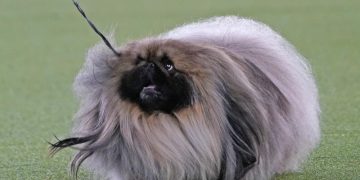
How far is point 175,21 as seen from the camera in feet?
30.7

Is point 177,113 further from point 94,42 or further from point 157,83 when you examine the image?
point 94,42

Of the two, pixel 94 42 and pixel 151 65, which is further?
pixel 94 42

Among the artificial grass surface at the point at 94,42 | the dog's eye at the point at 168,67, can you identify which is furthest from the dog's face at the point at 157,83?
the artificial grass surface at the point at 94,42

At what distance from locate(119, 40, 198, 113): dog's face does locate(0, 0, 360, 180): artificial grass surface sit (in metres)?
0.84

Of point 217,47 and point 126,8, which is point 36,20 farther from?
point 217,47

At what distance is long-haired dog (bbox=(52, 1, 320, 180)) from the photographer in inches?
115

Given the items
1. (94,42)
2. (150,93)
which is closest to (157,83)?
(150,93)

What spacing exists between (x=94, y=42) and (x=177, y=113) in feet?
17.2

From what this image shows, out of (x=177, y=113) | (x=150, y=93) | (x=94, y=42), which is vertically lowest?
(x=94, y=42)

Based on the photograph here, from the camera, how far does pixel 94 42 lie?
8094 mm

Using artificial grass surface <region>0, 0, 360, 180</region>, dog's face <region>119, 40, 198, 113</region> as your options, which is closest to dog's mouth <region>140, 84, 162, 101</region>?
dog's face <region>119, 40, 198, 113</region>

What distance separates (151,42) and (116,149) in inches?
15.0

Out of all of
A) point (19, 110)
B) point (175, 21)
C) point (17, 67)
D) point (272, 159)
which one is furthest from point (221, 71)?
point (175, 21)

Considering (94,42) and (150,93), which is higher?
(150,93)
